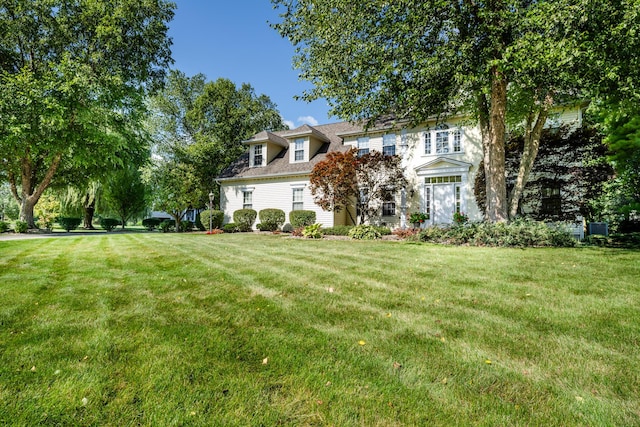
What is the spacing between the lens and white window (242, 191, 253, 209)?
20536 mm

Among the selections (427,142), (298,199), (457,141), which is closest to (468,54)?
(457,141)

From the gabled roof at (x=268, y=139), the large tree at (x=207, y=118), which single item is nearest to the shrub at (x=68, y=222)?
the large tree at (x=207, y=118)

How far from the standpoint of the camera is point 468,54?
909cm

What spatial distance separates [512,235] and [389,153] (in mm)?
8425

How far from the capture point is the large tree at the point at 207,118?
24219 millimetres

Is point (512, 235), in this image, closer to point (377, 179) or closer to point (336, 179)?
point (377, 179)

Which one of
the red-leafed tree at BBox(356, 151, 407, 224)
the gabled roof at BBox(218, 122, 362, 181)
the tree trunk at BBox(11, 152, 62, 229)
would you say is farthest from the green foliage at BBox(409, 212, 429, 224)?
the tree trunk at BBox(11, 152, 62, 229)

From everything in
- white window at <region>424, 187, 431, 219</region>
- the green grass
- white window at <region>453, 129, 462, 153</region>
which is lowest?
the green grass

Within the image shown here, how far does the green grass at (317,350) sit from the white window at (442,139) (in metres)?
11.4

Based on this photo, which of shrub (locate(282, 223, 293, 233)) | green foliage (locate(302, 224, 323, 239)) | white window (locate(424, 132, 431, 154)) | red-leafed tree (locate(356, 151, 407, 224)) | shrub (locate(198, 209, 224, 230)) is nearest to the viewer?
green foliage (locate(302, 224, 323, 239))

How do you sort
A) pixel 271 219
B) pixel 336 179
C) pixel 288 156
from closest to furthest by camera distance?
1. pixel 336 179
2. pixel 271 219
3. pixel 288 156

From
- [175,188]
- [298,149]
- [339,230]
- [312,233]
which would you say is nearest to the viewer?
[312,233]

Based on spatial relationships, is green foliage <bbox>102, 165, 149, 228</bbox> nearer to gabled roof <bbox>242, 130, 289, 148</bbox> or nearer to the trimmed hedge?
gabled roof <bbox>242, 130, 289, 148</bbox>

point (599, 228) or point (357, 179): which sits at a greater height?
point (357, 179)
